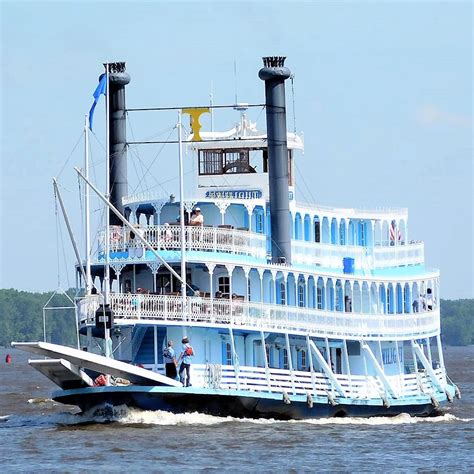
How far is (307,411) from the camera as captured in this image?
48750 mm

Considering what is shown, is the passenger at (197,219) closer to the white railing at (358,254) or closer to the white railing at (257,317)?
the white railing at (257,317)

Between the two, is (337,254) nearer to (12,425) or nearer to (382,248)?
(382,248)

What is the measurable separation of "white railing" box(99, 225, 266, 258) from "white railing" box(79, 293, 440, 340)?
63.8 inches

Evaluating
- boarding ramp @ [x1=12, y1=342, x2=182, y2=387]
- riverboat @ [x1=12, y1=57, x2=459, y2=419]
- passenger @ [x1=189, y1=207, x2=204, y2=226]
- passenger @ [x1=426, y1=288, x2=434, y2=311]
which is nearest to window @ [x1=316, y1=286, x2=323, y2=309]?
riverboat @ [x1=12, y1=57, x2=459, y2=419]

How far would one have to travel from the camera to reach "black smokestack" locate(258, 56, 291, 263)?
50.5m

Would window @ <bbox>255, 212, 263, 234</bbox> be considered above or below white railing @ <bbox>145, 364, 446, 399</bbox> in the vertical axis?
above

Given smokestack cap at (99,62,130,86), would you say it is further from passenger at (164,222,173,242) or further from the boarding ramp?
the boarding ramp

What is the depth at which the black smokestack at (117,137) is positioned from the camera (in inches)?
2140

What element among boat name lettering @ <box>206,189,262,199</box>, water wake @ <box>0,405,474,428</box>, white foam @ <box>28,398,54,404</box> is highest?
boat name lettering @ <box>206,189,262,199</box>

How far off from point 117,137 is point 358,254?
8463 mm

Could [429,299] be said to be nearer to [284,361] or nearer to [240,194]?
[284,361]

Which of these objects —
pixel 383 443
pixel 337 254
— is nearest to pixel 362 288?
pixel 337 254

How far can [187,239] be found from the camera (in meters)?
47.4

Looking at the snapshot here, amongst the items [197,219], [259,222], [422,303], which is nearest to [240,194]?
[259,222]
